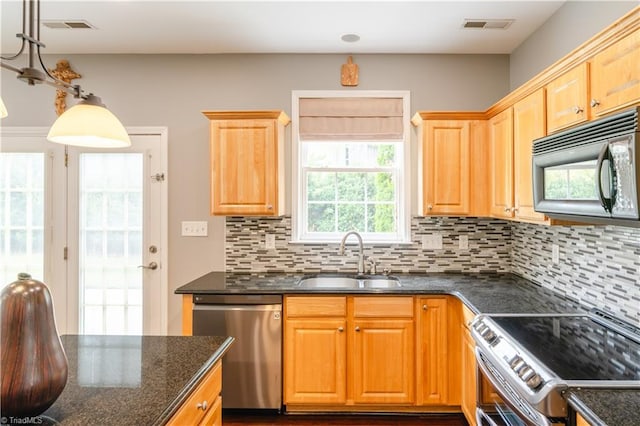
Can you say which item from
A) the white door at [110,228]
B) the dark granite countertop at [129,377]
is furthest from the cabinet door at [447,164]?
the white door at [110,228]

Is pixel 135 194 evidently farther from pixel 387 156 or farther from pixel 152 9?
pixel 387 156

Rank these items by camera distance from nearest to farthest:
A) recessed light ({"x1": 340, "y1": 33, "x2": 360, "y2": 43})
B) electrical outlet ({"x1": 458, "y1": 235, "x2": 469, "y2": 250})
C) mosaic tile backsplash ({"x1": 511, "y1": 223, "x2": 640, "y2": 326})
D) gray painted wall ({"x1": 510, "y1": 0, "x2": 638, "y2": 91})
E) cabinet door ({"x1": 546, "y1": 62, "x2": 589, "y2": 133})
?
1. cabinet door ({"x1": 546, "y1": 62, "x2": 589, "y2": 133})
2. mosaic tile backsplash ({"x1": 511, "y1": 223, "x2": 640, "y2": 326})
3. gray painted wall ({"x1": 510, "y1": 0, "x2": 638, "y2": 91})
4. recessed light ({"x1": 340, "y1": 33, "x2": 360, "y2": 43})
5. electrical outlet ({"x1": 458, "y1": 235, "x2": 469, "y2": 250})

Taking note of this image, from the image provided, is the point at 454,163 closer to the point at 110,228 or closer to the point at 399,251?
the point at 399,251

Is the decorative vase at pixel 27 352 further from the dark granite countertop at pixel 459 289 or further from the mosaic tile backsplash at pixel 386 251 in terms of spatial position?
the mosaic tile backsplash at pixel 386 251

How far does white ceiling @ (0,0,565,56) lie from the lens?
252 cm

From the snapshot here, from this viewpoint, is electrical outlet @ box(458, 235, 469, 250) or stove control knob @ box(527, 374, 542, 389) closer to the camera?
stove control knob @ box(527, 374, 542, 389)

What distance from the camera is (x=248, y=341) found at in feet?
8.64

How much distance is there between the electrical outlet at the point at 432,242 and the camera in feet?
10.7

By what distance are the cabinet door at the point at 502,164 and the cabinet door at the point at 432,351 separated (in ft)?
2.39

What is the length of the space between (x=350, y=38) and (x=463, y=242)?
1801 mm

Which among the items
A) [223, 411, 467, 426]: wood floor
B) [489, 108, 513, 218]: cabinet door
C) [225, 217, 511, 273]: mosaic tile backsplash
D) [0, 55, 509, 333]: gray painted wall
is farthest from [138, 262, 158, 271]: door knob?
[489, 108, 513, 218]: cabinet door

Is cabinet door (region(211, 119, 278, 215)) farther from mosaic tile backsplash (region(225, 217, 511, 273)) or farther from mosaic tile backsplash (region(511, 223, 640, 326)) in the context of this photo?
mosaic tile backsplash (region(511, 223, 640, 326))

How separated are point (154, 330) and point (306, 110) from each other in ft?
7.14

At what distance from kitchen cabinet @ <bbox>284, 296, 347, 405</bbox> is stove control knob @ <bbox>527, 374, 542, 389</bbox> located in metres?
1.38
